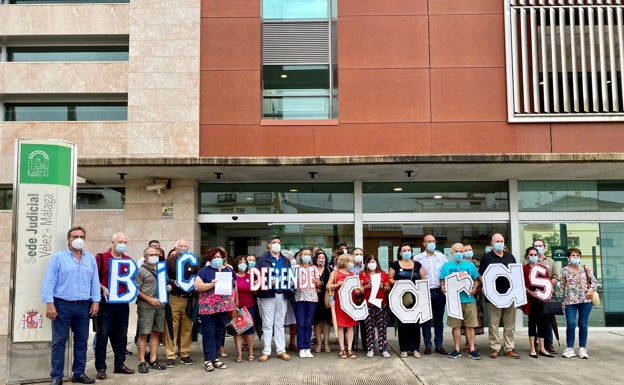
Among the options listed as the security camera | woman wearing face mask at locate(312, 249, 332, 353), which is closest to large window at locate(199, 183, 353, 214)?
the security camera

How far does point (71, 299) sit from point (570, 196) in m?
10.6

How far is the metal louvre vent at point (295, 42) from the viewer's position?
41.3 ft

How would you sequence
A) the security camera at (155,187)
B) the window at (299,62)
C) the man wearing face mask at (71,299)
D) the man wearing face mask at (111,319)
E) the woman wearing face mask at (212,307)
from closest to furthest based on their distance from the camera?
the man wearing face mask at (71,299)
the man wearing face mask at (111,319)
the woman wearing face mask at (212,307)
the security camera at (155,187)
the window at (299,62)

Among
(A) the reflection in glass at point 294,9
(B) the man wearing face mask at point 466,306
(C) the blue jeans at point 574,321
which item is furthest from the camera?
(A) the reflection in glass at point 294,9

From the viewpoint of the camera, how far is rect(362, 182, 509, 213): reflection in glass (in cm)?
1281

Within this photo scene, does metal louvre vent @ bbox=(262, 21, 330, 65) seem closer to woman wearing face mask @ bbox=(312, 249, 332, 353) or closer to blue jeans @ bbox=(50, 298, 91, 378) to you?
woman wearing face mask @ bbox=(312, 249, 332, 353)

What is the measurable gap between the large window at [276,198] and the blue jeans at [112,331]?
5010 mm

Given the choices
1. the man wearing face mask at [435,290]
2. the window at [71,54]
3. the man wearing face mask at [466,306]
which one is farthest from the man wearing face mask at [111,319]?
the window at [71,54]

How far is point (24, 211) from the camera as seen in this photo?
762 cm

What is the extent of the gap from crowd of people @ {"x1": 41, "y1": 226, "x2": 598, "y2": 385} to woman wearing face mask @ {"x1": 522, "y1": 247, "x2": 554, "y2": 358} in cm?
2

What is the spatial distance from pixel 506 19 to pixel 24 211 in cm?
1015

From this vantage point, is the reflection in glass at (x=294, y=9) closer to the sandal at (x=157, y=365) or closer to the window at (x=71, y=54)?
the window at (x=71, y=54)

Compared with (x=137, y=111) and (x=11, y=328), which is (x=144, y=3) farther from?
(x=11, y=328)

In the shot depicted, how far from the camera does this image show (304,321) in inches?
365
